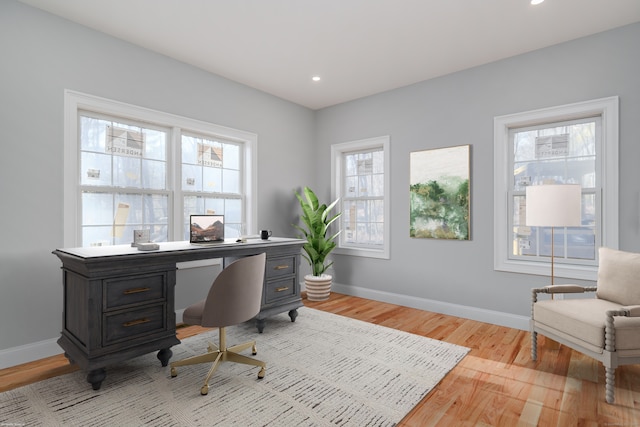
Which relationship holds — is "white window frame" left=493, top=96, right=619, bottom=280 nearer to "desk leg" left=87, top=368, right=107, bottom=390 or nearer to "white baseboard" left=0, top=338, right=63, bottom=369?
"desk leg" left=87, top=368, right=107, bottom=390

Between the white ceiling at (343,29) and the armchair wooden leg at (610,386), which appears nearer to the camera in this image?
the armchair wooden leg at (610,386)

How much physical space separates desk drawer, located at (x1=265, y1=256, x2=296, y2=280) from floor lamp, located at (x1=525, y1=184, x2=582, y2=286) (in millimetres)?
2395

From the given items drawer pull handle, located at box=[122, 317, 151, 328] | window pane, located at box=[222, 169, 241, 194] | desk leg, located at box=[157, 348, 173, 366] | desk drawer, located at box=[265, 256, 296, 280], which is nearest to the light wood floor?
desk leg, located at box=[157, 348, 173, 366]

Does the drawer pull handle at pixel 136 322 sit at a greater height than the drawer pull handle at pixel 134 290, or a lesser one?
lesser

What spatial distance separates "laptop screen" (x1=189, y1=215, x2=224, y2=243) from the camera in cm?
303

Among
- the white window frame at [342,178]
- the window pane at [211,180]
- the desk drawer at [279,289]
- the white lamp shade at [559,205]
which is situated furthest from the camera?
the white window frame at [342,178]

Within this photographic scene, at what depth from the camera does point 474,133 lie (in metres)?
3.75

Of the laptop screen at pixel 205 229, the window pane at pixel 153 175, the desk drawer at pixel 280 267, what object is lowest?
the desk drawer at pixel 280 267

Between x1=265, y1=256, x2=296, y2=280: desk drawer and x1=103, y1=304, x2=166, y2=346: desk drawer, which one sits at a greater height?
x1=265, y1=256, x2=296, y2=280: desk drawer

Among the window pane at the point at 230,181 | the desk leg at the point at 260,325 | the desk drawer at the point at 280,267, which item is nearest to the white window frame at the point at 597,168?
the desk drawer at the point at 280,267

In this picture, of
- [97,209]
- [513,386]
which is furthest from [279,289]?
[513,386]

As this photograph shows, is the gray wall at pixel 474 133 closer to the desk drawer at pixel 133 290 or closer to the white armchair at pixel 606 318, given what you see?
the white armchair at pixel 606 318

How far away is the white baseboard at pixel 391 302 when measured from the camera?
8.50ft

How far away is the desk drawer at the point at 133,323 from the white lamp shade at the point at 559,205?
3255 mm
